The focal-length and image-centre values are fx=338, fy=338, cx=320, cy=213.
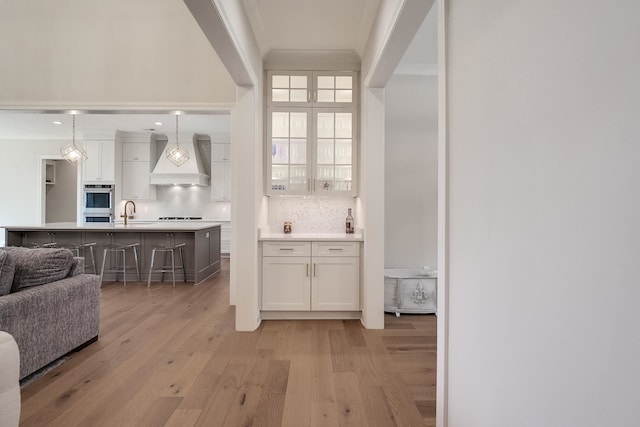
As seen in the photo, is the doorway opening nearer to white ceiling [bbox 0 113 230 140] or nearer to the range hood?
white ceiling [bbox 0 113 230 140]

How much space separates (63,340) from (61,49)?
3.87 metres

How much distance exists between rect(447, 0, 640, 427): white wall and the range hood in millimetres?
7853

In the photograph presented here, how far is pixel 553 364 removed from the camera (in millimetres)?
901

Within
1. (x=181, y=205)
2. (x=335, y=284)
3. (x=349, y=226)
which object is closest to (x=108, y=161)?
(x=181, y=205)

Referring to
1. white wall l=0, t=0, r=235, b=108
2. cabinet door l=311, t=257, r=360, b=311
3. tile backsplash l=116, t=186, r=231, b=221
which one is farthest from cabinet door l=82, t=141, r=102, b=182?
cabinet door l=311, t=257, r=360, b=311

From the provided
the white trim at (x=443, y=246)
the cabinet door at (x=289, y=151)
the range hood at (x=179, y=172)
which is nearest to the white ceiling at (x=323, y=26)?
the cabinet door at (x=289, y=151)

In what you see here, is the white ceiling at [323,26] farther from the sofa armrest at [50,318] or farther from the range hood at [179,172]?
the range hood at [179,172]

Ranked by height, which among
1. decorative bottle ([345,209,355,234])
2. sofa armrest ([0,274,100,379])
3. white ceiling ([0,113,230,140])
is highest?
white ceiling ([0,113,230,140])

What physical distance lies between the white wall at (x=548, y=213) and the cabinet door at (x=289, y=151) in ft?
8.63

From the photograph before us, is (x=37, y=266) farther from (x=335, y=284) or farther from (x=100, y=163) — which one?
(x=100, y=163)

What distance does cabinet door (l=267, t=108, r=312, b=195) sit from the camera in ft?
12.9

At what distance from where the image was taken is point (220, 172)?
8539mm

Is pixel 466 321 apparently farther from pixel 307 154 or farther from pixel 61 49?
pixel 61 49

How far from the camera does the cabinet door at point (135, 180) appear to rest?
848 centimetres
